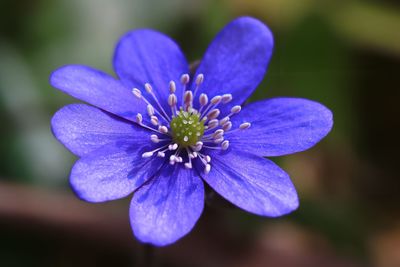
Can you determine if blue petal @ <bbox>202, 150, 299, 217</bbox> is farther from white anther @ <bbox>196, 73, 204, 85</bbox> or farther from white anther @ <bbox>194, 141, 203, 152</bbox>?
white anther @ <bbox>196, 73, 204, 85</bbox>

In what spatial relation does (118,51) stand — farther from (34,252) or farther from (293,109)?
(34,252)

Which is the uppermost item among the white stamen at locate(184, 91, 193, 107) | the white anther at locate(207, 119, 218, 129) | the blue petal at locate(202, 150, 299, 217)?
the white stamen at locate(184, 91, 193, 107)

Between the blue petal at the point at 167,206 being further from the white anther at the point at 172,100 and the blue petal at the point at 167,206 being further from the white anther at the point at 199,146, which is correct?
the white anther at the point at 172,100

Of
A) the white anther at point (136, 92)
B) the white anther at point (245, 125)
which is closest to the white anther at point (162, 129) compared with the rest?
the white anther at point (136, 92)

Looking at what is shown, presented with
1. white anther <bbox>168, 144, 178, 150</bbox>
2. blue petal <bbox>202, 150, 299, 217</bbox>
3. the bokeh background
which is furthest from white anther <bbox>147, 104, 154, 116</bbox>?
the bokeh background

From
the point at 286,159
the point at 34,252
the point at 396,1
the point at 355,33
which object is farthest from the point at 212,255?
the point at 396,1

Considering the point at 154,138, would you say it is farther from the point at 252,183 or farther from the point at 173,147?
the point at 252,183

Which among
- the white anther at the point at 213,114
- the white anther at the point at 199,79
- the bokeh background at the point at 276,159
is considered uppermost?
the white anther at the point at 199,79
